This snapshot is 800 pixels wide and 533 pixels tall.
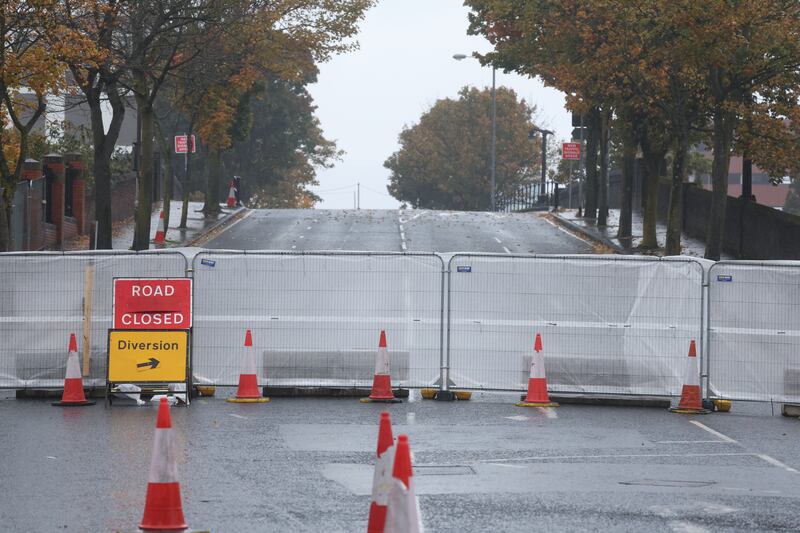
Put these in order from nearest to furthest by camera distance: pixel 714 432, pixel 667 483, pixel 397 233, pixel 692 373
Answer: pixel 667 483, pixel 714 432, pixel 692 373, pixel 397 233

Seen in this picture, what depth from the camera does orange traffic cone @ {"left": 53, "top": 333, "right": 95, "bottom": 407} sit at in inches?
659

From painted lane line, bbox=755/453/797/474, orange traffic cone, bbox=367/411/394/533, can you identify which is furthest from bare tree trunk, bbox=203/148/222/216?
orange traffic cone, bbox=367/411/394/533

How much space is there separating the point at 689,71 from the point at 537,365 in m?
21.5

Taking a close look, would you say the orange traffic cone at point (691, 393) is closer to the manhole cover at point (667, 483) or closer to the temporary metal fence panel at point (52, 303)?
the manhole cover at point (667, 483)

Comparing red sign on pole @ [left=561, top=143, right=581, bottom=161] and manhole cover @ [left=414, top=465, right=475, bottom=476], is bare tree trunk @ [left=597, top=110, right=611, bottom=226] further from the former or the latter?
manhole cover @ [left=414, top=465, right=475, bottom=476]

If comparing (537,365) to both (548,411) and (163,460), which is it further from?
(163,460)

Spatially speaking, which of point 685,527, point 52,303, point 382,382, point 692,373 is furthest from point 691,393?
point 52,303

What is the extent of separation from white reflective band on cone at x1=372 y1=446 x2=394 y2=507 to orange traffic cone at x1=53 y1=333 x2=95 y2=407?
366 inches

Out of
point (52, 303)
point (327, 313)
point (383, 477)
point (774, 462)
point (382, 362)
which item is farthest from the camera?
point (327, 313)

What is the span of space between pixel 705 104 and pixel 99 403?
2480cm

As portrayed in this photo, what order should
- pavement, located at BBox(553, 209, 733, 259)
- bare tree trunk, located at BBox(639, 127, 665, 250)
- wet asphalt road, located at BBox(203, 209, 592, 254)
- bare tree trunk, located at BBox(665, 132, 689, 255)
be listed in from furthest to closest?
pavement, located at BBox(553, 209, 733, 259), wet asphalt road, located at BBox(203, 209, 592, 254), bare tree trunk, located at BBox(639, 127, 665, 250), bare tree trunk, located at BBox(665, 132, 689, 255)

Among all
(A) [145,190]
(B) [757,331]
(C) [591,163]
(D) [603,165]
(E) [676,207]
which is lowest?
(B) [757,331]

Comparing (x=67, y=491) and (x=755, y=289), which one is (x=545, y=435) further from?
(x=67, y=491)

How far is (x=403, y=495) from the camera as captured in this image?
746 cm
